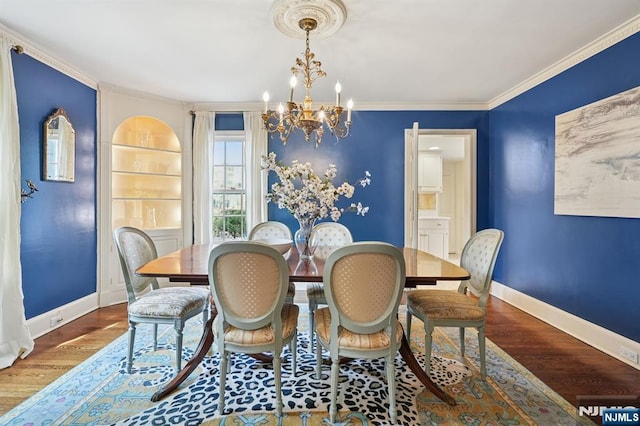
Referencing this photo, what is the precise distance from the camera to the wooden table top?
73.4 inches

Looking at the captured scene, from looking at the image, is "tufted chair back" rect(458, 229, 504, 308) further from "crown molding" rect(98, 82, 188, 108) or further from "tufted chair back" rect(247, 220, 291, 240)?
"crown molding" rect(98, 82, 188, 108)

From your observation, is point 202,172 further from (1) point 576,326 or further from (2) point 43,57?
(1) point 576,326

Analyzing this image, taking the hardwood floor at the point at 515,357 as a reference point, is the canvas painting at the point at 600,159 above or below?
above

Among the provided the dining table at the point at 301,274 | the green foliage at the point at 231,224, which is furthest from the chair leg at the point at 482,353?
the green foliage at the point at 231,224

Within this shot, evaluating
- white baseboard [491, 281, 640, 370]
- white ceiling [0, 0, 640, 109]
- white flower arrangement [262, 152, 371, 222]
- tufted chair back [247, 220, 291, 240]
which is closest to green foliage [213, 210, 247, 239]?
tufted chair back [247, 220, 291, 240]

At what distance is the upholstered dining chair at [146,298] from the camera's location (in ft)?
7.23

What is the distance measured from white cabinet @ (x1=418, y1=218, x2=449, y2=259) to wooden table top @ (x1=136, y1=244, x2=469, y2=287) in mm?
4081

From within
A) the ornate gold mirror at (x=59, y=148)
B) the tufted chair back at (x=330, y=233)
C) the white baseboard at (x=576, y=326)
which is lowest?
the white baseboard at (x=576, y=326)

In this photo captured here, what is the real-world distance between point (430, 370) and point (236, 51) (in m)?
3.08

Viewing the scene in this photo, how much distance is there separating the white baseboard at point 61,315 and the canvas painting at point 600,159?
16.4 feet

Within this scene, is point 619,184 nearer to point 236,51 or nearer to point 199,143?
point 236,51

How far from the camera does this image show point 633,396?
78.4 inches

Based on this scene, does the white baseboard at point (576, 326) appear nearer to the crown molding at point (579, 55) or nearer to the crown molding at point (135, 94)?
the crown molding at point (579, 55)

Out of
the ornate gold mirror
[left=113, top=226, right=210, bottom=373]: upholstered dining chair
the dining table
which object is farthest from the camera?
the ornate gold mirror
